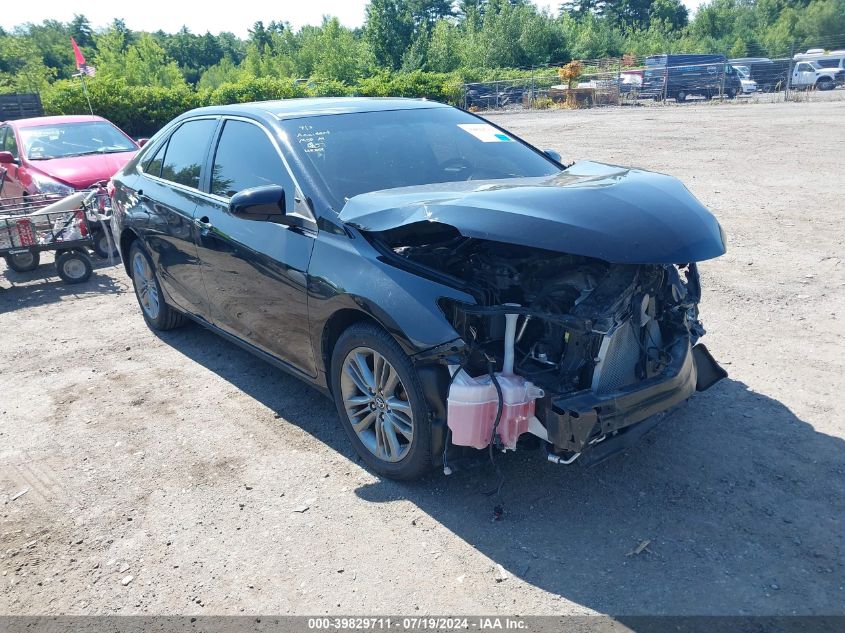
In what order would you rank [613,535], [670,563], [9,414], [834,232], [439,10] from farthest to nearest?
[439,10], [834,232], [9,414], [613,535], [670,563]

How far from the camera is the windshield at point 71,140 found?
422 inches

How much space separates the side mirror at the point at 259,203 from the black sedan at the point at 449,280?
11 mm

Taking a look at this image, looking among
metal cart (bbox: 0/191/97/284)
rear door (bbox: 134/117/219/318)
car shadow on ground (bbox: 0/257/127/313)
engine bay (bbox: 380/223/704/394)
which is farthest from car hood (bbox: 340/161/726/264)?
metal cart (bbox: 0/191/97/284)

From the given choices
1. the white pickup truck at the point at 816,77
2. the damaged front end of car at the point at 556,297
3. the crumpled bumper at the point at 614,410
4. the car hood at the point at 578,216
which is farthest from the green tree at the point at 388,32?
the crumpled bumper at the point at 614,410

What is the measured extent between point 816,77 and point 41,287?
134 ft

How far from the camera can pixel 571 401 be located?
3.07 m

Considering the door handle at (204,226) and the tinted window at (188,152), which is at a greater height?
the tinted window at (188,152)

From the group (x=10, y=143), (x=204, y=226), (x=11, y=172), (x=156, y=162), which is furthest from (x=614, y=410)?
(x=10, y=143)

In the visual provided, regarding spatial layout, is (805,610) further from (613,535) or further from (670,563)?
(613,535)

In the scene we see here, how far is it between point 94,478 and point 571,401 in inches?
107

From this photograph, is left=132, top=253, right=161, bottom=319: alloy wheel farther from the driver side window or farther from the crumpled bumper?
the crumpled bumper

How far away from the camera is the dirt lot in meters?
2.97

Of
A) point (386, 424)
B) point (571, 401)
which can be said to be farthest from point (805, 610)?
point (386, 424)

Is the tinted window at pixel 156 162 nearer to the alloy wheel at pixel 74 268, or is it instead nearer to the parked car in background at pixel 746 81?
the alloy wheel at pixel 74 268
